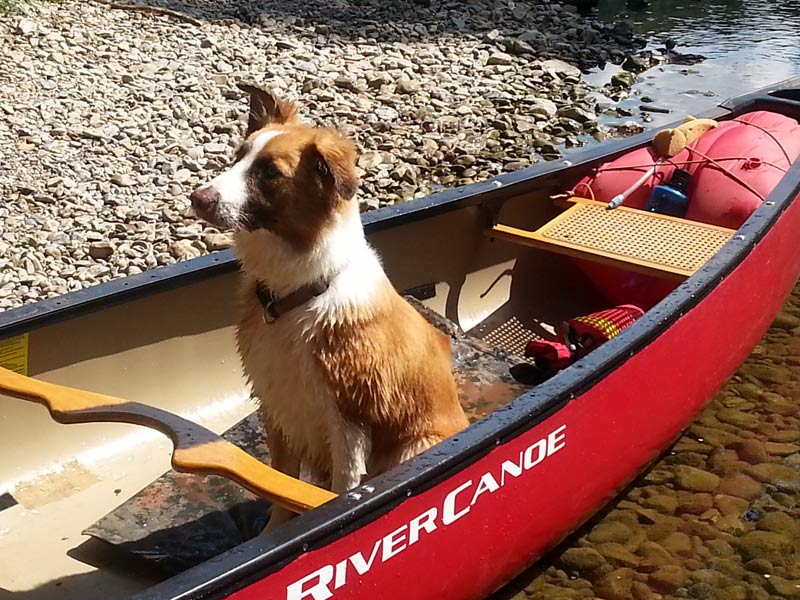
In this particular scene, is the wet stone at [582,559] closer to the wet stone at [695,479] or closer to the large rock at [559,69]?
the wet stone at [695,479]

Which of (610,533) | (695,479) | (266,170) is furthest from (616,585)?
(266,170)

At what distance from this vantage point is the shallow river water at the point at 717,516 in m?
4.84

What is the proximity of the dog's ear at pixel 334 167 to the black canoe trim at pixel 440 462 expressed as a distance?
965 mm

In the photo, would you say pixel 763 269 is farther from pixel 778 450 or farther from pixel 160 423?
pixel 160 423

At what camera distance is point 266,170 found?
3281 millimetres

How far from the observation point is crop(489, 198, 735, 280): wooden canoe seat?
18.4 feet

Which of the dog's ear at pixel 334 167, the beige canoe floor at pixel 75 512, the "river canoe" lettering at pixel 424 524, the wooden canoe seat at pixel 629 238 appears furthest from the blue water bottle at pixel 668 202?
the dog's ear at pixel 334 167

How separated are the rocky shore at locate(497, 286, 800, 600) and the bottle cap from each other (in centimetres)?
132

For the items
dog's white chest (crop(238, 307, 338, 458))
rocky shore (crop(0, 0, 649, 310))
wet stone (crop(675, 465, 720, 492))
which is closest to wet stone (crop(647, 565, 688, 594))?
wet stone (crop(675, 465, 720, 492))

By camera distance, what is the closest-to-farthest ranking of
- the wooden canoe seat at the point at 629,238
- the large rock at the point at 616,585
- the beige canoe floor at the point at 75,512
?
1. the beige canoe floor at the point at 75,512
2. the large rock at the point at 616,585
3. the wooden canoe seat at the point at 629,238

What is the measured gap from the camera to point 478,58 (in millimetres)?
15328

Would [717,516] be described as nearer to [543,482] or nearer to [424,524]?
[543,482]

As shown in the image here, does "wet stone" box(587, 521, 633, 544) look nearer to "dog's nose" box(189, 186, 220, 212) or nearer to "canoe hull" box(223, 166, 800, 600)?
"canoe hull" box(223, 166, 800, 600)

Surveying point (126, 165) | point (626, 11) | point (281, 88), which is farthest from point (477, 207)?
point (626, 11)
